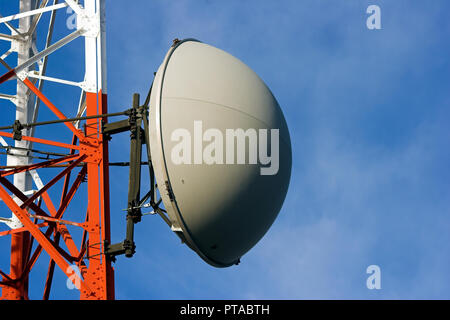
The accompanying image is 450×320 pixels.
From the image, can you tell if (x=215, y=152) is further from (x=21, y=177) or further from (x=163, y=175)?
(x=21, y=177)

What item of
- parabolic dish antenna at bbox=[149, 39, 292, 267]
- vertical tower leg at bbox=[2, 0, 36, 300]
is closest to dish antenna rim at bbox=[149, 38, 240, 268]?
parabolic dish antenna at bbox=[149, 39, 292, 267]

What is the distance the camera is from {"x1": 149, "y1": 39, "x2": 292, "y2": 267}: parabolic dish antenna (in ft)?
46.5

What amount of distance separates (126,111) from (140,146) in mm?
937

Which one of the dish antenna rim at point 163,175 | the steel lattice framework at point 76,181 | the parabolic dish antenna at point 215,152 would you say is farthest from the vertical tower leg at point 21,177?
the dish antenna rim at point 163,175

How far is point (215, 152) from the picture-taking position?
Result: 14.2 m

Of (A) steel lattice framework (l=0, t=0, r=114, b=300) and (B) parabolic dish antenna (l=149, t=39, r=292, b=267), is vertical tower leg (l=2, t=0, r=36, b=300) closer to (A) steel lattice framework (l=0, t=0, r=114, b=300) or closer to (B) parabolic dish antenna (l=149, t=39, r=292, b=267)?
(A) steel lattice framework (l=0, t=0, r=114, b=300)

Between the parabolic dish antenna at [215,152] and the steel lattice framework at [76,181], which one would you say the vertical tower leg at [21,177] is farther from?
the parabolic dish antenna at [215,152]

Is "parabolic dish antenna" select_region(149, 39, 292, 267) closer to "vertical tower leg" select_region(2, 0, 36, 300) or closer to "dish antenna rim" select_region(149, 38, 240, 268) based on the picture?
"dish antenna rim" select_region(149, 38, 240, 268)

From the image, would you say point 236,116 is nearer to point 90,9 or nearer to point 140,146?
point 140,146

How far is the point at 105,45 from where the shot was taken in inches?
695

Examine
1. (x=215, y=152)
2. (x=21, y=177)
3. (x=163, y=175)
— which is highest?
(x=21, y=177)

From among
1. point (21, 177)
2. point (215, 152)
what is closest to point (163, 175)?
point (215, 152)

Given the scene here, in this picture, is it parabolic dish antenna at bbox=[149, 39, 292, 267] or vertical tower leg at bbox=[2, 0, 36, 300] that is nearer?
parabolic dish antenna at bbox=[149, 39, 292, 267]
